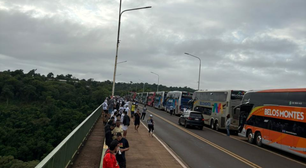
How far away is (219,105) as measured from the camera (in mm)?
26500

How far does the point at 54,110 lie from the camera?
71.8 metres

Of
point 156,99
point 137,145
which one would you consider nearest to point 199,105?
point 137,145

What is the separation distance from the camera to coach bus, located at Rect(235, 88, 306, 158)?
14.4m

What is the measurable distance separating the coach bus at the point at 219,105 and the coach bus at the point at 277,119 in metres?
3.52

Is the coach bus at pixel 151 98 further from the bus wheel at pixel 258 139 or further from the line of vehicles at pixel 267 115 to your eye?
the bus wheel at pixel 258 139

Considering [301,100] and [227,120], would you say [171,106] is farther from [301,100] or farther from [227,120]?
[301,100]

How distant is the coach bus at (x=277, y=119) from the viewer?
14.4 metres

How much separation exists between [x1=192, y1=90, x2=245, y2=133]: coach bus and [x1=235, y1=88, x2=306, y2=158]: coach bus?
11.6 feet

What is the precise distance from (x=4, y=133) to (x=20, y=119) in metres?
16.5

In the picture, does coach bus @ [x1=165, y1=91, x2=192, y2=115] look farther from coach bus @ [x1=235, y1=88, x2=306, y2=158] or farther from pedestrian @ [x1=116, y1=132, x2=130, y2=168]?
pedestrian @ [x1=116, y1=132, x2=130, y2=168]

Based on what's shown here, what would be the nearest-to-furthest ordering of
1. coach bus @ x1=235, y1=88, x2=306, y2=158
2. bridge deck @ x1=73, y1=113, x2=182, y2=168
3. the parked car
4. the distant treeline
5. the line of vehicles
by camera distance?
bridge deck @ x1=73, y1=113, x2=182, y2=168 → coach bus @ x1=235, y1=88, x2=306, y2=158 → the line of vehicles → the parked car → the distant treeline

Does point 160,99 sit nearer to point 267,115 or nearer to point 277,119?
point 267,115

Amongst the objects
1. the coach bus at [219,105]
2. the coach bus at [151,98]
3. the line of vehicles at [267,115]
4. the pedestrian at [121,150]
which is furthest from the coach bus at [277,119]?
the coach bus at [151,98]

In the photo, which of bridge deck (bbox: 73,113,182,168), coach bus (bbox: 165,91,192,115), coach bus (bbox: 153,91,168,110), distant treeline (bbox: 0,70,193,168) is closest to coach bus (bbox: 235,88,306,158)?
bridge deck (bbox: 73,113,182,168)
